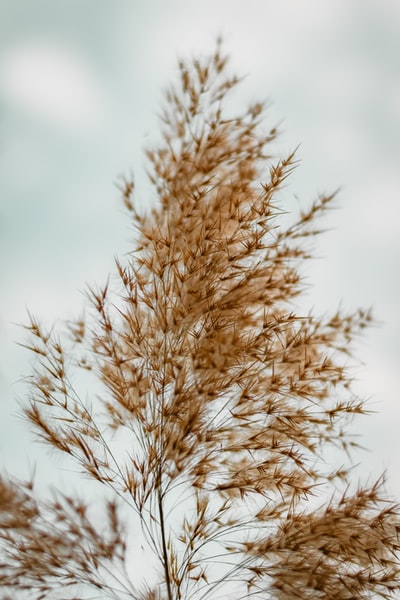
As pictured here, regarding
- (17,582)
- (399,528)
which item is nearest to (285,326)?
(399,528)

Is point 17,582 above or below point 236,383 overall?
below

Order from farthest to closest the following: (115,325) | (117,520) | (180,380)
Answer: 1. (115,325)
2. (180,380)
3. (117,520)

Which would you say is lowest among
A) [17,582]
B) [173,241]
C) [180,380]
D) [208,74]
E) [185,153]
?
[17,582]

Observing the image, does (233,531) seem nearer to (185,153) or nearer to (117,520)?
(117,520)

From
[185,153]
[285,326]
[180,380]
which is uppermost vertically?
[185,153]

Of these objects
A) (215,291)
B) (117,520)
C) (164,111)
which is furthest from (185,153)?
(117,520)

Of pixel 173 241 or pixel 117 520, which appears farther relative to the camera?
pixel 173 241

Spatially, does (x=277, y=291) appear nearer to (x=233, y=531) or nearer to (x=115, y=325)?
(x=115, y=325)

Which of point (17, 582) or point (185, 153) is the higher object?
point (185, 153)

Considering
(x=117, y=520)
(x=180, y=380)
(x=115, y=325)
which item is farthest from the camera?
(x=115, y=325)
